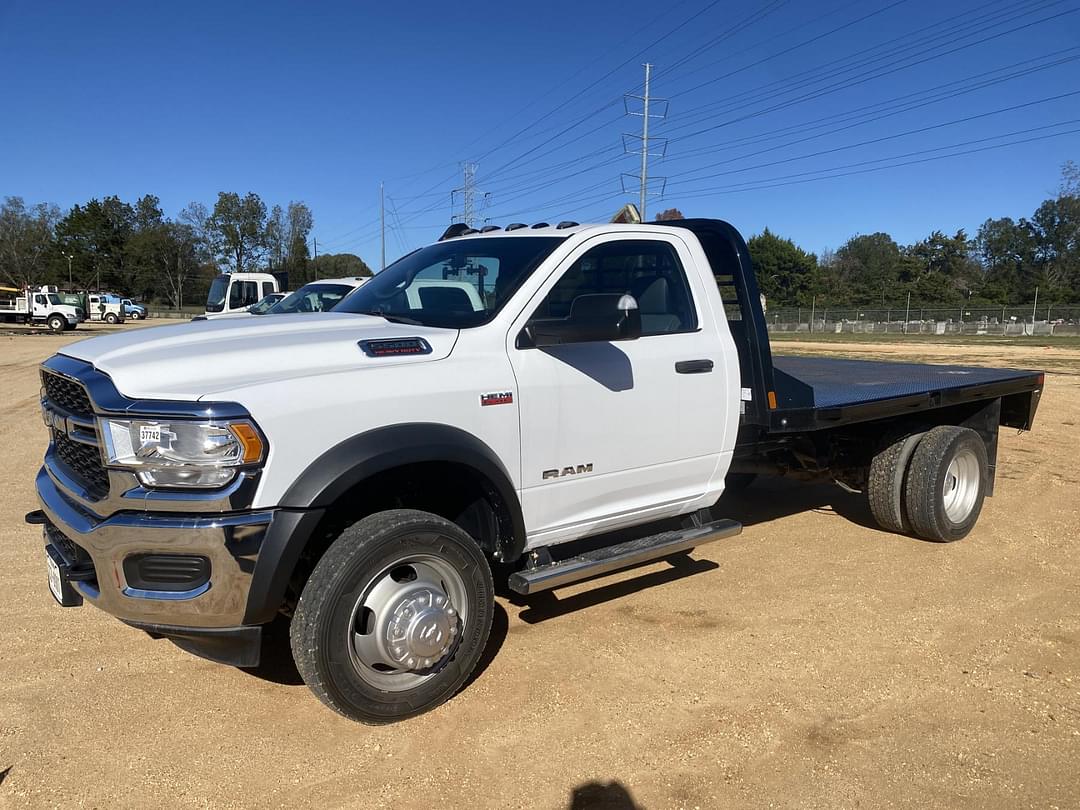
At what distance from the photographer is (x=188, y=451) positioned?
9.18 feet

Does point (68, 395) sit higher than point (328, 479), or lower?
higher

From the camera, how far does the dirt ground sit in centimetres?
291

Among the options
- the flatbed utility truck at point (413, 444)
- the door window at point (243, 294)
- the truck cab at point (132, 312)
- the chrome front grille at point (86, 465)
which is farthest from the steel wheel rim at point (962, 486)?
the truck cab at point (132, 312)

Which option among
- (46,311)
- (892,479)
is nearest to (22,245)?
(46,311)

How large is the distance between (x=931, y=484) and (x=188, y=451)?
4.94 meters

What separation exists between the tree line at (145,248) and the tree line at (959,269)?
49.7 metres

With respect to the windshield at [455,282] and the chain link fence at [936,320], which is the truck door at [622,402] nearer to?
the windshield at [455,282]

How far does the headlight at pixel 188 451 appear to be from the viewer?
279cm

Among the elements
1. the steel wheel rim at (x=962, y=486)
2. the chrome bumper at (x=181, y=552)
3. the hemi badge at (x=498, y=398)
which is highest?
the hemi badge at (x=498, y=398)

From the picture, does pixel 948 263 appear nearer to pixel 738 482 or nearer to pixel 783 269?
pixel 783 269

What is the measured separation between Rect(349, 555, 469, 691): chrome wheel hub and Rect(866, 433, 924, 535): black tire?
3.79 m

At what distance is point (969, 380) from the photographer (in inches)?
238

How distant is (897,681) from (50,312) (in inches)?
1771

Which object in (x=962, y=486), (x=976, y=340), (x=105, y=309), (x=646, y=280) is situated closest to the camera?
(x=646, y=280)
